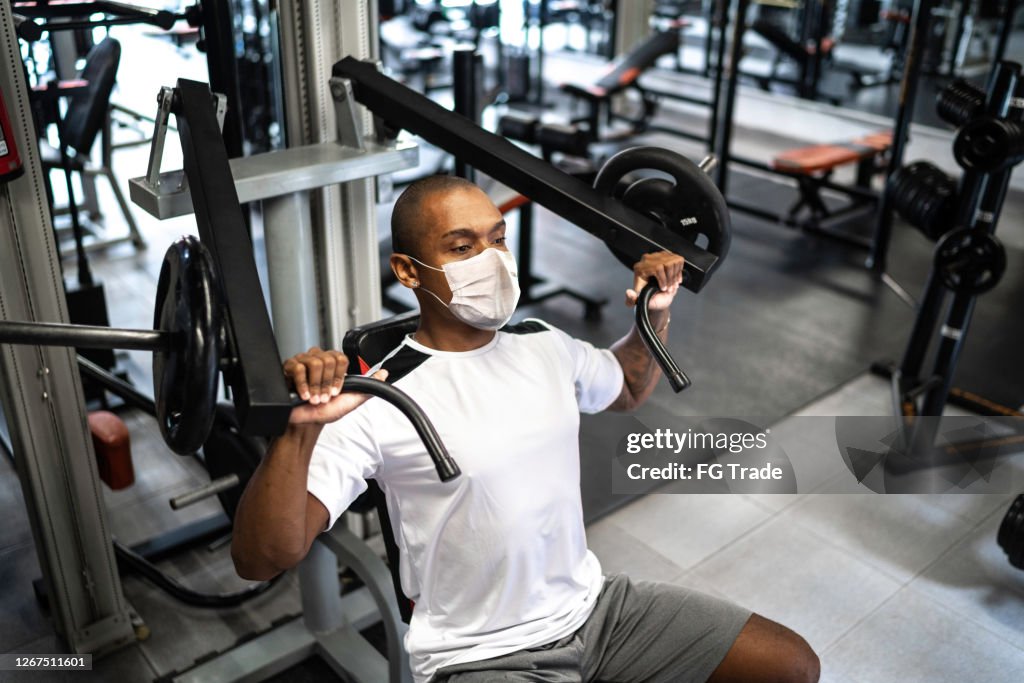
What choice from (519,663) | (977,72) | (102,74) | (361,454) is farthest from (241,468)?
(977,72)

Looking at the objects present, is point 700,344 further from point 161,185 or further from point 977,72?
point 977,72

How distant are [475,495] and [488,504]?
0.02 meters

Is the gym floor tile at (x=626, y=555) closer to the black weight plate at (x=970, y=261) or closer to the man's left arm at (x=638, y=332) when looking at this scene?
the man's left arm at (x=638, y=332)

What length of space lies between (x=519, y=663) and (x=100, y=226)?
3.89m

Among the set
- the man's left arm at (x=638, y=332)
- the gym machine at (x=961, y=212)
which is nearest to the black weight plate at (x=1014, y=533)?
the gym machine at (x=961, y=212)

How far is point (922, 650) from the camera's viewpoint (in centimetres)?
225

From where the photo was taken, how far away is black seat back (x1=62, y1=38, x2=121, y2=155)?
3039 mm

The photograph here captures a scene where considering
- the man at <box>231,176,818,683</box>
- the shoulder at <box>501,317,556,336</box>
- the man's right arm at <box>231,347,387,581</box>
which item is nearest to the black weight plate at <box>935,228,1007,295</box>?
the man at <box>231,176,818,683</box>

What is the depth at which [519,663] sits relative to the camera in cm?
143

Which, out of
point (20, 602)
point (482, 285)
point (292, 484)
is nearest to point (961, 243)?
point (482, 285)

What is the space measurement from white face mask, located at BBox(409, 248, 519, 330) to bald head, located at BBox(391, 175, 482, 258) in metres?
0.03

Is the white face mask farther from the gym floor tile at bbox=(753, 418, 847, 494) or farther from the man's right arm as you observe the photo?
the gym floor tile at bbox=(753, 418, 847, 494)

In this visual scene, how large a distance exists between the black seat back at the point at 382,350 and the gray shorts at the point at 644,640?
194 millimetres

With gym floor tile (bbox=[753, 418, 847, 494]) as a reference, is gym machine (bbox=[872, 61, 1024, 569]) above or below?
above
